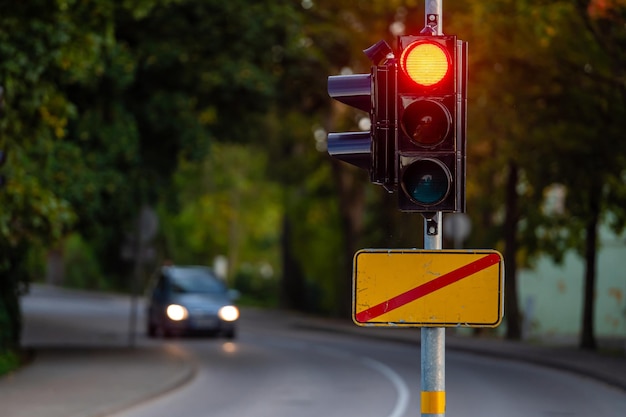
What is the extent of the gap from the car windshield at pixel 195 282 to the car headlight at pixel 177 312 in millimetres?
666

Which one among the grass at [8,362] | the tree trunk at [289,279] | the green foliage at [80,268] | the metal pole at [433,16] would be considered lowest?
the green foliage at [80,268]

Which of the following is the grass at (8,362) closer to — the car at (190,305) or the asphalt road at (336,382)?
the asphalt road at (336,382)

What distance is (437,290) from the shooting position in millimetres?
8398

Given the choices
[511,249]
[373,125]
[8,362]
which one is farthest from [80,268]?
[373,125]

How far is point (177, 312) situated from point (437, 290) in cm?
2377

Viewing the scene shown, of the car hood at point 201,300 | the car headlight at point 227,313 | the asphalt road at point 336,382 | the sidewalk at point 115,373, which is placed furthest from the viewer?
the car headlight at point 227,313

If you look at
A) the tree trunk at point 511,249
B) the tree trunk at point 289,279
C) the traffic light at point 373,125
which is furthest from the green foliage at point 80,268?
the traffic light at point 373,125

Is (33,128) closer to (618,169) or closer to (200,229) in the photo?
(618,169)

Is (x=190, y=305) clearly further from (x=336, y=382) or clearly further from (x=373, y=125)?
(x=373, y=125)

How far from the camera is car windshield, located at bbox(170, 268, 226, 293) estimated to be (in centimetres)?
3259

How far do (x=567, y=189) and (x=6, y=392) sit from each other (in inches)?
558

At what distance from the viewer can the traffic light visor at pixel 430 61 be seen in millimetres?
8438

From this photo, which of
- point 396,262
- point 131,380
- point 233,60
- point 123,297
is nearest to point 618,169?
point 233,60

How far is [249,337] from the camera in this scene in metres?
33.8
